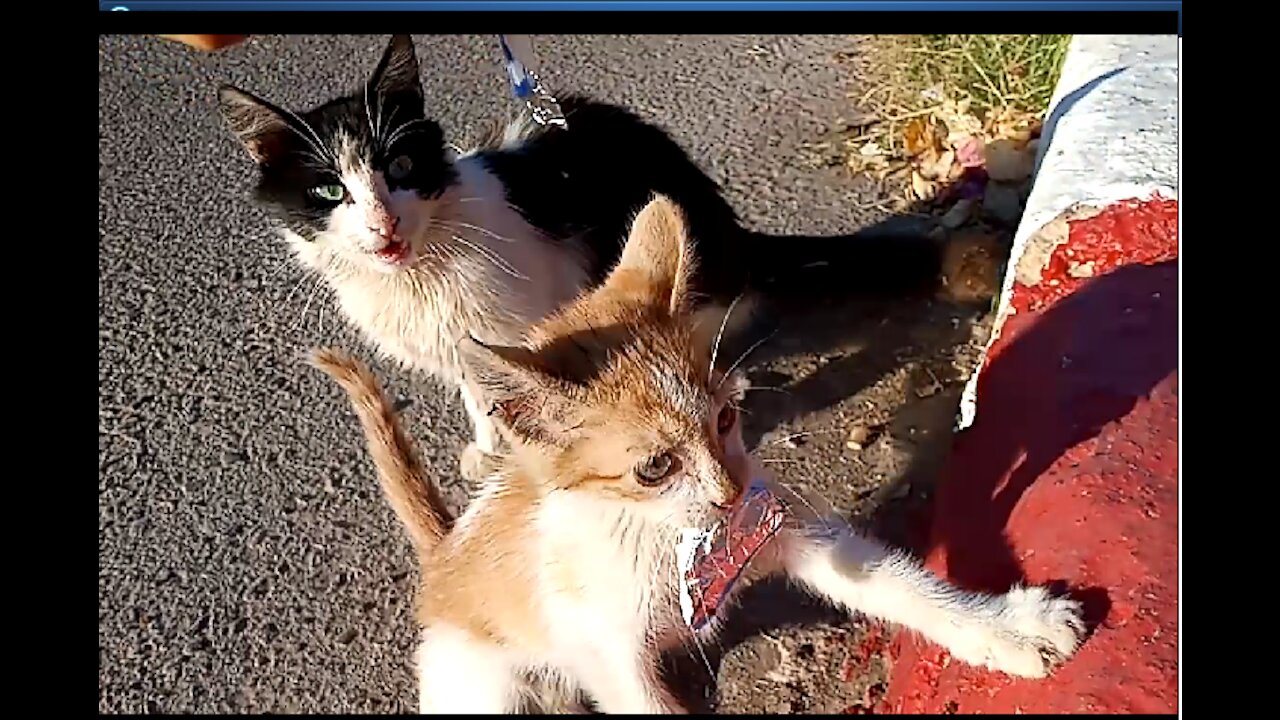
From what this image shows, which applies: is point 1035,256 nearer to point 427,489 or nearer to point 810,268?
point 810,268

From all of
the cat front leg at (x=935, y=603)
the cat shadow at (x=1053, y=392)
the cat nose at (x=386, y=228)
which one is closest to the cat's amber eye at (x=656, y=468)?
the cat front leg at (x=935, y=603)

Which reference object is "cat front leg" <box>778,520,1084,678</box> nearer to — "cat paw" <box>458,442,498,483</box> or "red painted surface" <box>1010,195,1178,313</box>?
"red painted surface" <box>1010,195,1178,313</box>

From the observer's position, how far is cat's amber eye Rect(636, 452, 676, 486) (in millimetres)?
1078

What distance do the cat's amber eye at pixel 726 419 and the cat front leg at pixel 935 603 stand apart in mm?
211

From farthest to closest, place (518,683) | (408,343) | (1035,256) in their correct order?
1. (408,343)
2. (1035,256)
3. (518,683)

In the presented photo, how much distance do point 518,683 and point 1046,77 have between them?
139 cm

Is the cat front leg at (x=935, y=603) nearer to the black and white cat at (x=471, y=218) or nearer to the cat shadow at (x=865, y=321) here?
the black and white cat at (x=471, y=218)

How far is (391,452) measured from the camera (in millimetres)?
1345

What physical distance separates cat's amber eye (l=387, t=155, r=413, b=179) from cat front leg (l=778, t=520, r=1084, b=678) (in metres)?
0.65

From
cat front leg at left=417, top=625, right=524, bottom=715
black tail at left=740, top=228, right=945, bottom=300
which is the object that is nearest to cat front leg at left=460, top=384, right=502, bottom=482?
cat front leg at left=417, top=625, right=524, bottom=715

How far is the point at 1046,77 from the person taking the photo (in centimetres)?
200

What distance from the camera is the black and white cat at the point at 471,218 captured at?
4.59 ft
